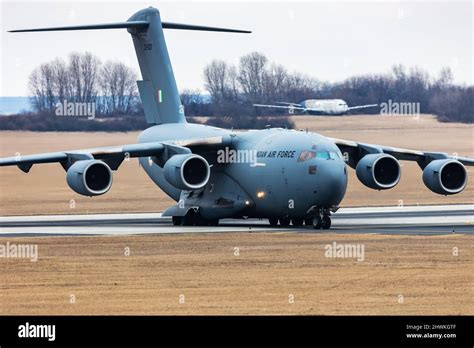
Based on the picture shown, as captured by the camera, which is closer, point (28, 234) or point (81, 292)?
point (81, 292)

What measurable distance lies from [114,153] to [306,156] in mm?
6171

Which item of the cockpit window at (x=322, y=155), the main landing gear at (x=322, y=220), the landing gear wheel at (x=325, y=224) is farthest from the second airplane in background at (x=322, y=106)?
the landing gear wheel at (x=325, y=224)

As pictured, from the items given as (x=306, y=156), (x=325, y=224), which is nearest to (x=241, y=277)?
(x=325, y=224)

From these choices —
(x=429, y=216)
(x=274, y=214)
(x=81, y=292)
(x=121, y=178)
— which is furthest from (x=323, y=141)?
(x=121, y=178)

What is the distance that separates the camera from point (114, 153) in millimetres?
40281

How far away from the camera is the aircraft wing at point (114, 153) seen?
130ft

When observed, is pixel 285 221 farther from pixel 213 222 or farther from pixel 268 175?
pixel 213 222

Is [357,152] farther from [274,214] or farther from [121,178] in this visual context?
[121,178]

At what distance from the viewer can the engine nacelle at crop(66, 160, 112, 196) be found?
37656 millimetres

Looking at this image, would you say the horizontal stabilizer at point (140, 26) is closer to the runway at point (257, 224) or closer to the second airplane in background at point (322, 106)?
the runway at point (257, 224)

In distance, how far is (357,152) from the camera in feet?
143

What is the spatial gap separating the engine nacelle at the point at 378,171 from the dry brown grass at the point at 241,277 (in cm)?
695
